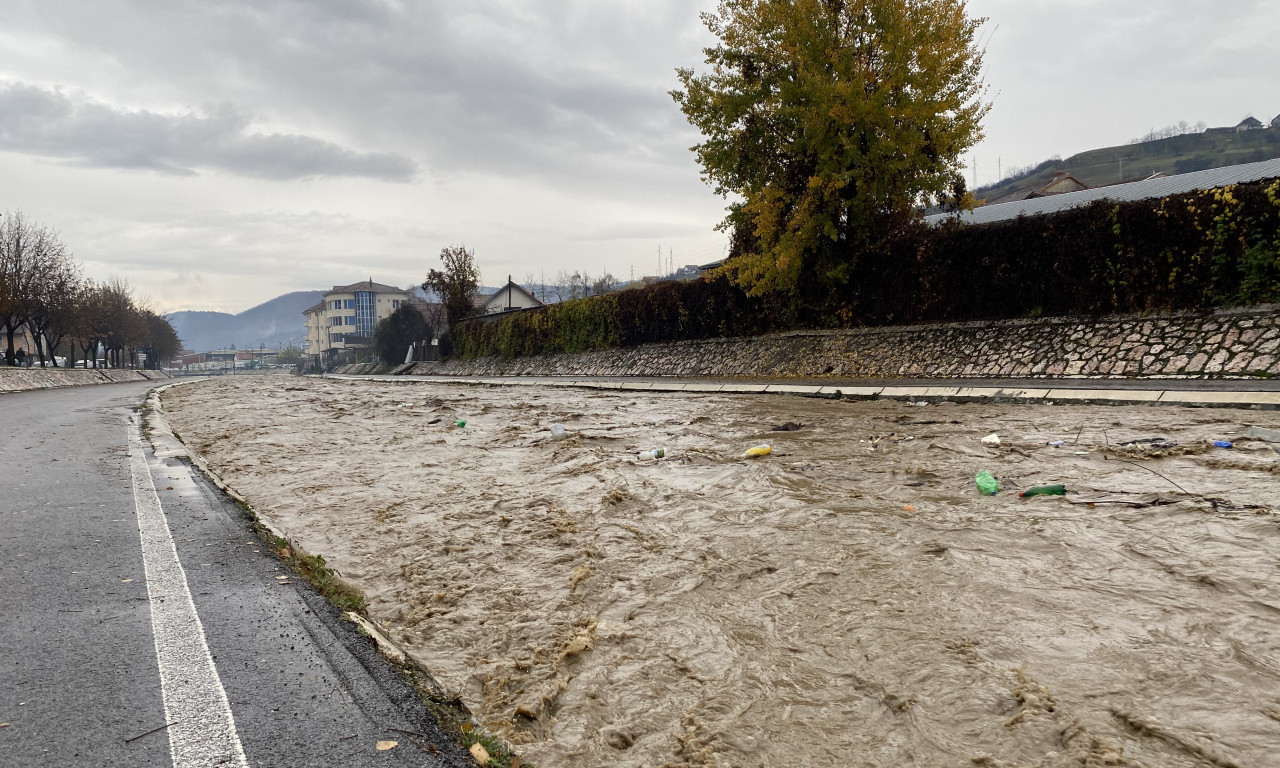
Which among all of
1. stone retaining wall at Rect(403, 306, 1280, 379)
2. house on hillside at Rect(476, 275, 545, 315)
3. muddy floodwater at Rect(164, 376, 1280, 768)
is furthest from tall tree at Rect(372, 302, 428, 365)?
muddy floodwater at Rect(164, 376, 1280, 768)

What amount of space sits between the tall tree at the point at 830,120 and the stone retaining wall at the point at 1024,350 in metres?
2.39

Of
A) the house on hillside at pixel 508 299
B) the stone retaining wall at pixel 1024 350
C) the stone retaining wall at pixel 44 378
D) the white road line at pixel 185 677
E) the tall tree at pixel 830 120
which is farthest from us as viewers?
the house on hillside at pixel 508 299

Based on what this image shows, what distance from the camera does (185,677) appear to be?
275cm

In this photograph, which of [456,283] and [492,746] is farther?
[456,283]

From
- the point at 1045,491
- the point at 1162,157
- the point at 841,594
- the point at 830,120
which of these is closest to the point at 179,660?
the point at 841,594

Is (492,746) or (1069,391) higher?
(1069,391)

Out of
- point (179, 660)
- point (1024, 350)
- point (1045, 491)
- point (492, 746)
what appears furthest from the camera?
point (1024, 350)

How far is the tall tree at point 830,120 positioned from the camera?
19562 mm

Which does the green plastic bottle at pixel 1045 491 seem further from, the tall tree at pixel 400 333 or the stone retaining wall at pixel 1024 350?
the tall tree at pixel 400 333

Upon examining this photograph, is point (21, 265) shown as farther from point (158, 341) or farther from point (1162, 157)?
point (1162, 157)

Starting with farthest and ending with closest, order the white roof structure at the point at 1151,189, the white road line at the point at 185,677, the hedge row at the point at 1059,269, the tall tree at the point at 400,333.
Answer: the tall tree at the point at 400,333
the white roof structure at the point at 1151,189
the hedge row at the point at 1059,269
the white road line at the point at 185,677

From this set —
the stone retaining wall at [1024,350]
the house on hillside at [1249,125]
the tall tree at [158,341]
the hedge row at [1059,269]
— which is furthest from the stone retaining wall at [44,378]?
the house on hillside at [1249,125]

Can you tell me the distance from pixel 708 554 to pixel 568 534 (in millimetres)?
1198

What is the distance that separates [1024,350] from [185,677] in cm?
1759
